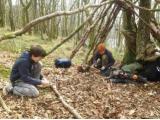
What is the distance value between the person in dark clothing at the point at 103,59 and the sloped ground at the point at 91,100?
1072 millimetres

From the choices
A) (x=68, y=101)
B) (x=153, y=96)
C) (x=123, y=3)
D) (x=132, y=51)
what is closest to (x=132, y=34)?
(x=132, y=51)

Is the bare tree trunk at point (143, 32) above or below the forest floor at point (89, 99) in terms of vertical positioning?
above

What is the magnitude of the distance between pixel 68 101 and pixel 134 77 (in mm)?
2796

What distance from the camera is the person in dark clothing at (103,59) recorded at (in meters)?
10.7

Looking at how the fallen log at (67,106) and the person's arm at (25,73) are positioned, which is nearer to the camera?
the fallen log at (67,106)

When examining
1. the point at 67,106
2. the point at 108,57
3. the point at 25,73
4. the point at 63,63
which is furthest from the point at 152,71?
the point at 25,73

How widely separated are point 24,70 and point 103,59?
4448 millimetres

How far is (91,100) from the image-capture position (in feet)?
24.0

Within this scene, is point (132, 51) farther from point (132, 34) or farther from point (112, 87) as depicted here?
point (112, 87)

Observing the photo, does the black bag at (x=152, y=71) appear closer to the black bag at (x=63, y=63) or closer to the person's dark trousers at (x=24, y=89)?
the black bag at (x=63, y=63)

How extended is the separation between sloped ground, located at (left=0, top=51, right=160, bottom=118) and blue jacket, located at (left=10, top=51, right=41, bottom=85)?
36 centimetres

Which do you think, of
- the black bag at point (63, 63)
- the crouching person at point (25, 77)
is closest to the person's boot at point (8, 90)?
the crouching person at point (25, 77)

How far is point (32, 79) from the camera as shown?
702 centimetres

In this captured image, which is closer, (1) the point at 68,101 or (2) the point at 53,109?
(2) the point at 53,109
